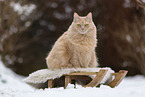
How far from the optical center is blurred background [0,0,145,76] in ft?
21.5

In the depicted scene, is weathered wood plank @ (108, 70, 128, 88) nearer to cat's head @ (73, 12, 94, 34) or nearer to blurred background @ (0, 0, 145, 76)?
cat's head @ (73, 12, 94, 34)

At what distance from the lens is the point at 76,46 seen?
2527mm

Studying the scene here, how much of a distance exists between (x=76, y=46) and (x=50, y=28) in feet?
18.3

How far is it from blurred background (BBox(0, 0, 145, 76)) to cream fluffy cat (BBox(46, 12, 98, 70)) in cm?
346

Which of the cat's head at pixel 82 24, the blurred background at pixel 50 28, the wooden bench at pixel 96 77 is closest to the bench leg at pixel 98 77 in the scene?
the wooden bench at pixel 96 77

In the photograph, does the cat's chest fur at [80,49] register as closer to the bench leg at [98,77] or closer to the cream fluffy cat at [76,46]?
the cream fluffy cat at [76,46]

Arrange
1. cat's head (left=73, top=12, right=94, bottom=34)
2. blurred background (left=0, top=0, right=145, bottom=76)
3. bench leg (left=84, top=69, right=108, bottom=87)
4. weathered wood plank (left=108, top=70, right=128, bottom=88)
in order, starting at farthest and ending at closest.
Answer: blurred background (left=0, top=0, right=145, bottom=76) < cat's head (left=73, top=12, right=94, bottom=34) < weathered wood plank (left=108, top=70, right=128, bottom=88) < bench leg (left=84, top=69, right=108, bottom=87)

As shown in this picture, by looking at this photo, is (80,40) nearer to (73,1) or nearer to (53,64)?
(53,64)

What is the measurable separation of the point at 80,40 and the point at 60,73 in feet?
1.55

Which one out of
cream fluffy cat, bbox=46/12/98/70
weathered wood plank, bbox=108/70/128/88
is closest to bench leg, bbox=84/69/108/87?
weathered wood plank, bbox=108/70/128/88

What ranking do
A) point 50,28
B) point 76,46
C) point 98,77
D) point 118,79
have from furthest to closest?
point 50,28 < point 76,46 < point 118,79 < point 98,77

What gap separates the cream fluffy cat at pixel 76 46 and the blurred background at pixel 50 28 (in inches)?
136

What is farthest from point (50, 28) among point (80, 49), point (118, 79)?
point (118, 79)

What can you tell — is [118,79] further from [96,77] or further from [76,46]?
[76,46]
